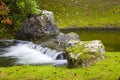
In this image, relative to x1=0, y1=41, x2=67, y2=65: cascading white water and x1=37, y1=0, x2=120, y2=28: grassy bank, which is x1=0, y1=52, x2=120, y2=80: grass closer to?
x1=0, y1=41, x2=67, y2=65: cascading white water

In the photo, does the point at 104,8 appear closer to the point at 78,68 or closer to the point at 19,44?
the point at 19,44

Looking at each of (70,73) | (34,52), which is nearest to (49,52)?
(34,52)

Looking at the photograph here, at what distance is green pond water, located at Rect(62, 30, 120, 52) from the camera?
3388 centimetres

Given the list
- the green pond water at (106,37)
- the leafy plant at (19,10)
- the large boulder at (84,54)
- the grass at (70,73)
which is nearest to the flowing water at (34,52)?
the green pond water at (106,37)

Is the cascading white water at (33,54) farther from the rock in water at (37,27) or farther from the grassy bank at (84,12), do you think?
the grassy bank at (84,12)

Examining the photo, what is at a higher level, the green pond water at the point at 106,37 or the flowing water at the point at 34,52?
the flowing water at the point at 34,52

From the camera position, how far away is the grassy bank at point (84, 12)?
4847 centimetres

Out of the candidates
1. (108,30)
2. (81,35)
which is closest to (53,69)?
(81,35)

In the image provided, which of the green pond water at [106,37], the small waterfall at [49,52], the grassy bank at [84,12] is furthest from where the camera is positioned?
the grassy bank at [84,12]

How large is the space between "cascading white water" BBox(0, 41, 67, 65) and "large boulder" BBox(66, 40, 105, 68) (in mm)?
3813

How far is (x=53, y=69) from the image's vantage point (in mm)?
20703

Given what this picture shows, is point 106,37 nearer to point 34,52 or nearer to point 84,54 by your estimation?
point 34,52

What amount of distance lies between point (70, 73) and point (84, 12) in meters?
34.1

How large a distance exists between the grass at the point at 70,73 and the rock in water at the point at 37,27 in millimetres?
16524
